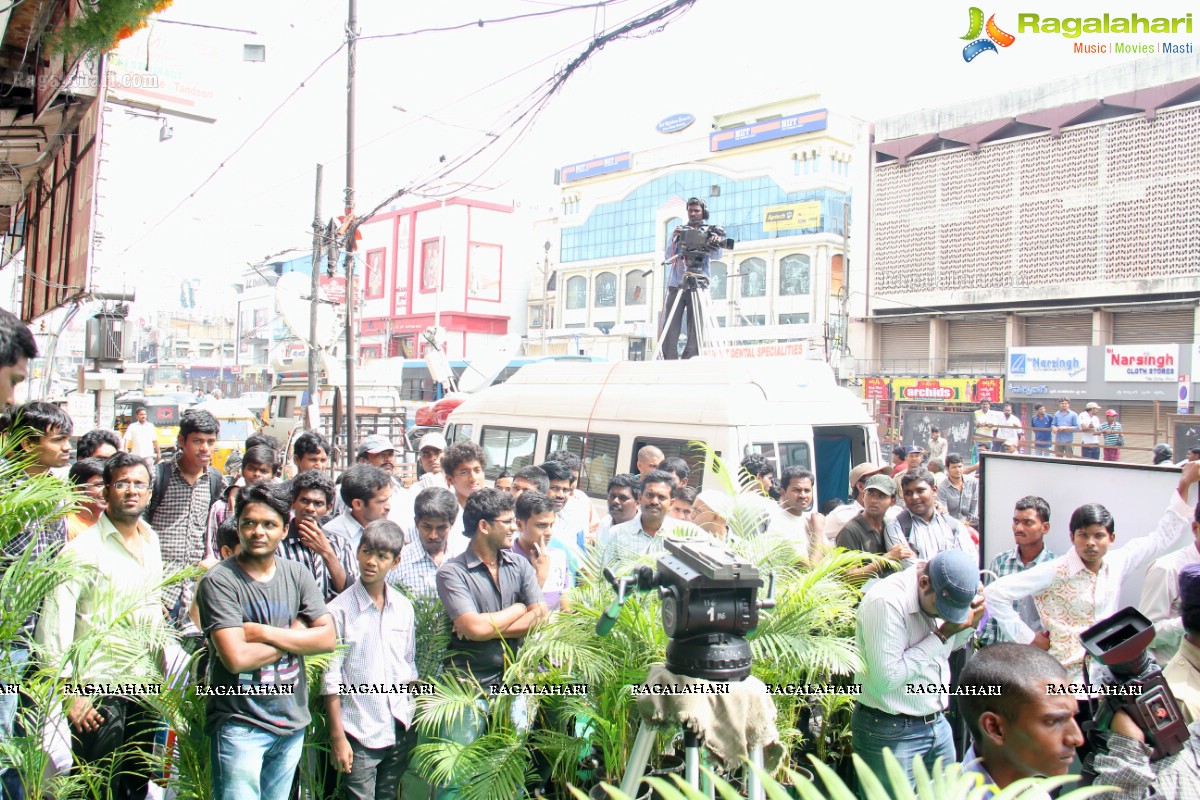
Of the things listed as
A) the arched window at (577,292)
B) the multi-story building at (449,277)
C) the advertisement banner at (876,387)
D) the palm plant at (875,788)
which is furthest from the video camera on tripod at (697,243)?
the multi-story building at (449,277)

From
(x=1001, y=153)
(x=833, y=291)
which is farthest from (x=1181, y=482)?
(x=833, y=291)

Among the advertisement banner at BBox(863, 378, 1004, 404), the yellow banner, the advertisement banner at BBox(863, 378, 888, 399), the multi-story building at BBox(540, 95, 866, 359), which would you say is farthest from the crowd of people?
the yellow banner

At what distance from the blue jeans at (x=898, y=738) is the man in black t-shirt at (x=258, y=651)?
221cm

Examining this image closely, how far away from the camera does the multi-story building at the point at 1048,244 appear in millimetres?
27406

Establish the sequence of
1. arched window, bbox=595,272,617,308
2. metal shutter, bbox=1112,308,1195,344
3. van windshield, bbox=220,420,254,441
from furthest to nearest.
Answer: arched window, bbox=595,272,617,308, metal shutter, bbox=1112,308,1195,344, van windshield, bbox=220,420,254,441

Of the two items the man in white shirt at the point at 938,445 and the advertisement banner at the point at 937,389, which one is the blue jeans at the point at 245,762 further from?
the advertisement banner at the point at 937,389

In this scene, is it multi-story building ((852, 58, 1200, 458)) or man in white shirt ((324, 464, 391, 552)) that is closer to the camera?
man in white shirt ((324, 464, 391, 552))

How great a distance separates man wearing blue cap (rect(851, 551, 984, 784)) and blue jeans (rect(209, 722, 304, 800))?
2.34m

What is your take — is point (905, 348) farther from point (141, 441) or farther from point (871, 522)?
point (871, 522)

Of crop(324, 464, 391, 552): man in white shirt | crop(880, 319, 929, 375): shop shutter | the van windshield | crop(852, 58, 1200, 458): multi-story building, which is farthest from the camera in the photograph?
crop(880, 319, 929, 375): shop shutter

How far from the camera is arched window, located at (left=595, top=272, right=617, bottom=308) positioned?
54781 millimetres

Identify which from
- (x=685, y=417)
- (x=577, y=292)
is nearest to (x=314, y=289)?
(x=685, y=417)

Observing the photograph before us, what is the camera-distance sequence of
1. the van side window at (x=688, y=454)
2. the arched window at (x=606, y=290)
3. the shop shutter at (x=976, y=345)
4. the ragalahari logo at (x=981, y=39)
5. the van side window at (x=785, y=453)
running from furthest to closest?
the arched window at (x=606, y=290) → the shop shutter at (x=976, y=345) → the ragalahari logo at (x=981, y=39) → the van side window at (x=688, y=454) → the van side window at (x=785, y=453)

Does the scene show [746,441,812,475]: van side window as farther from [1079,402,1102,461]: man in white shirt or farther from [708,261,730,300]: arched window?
[708,261,730,300]: arched window
